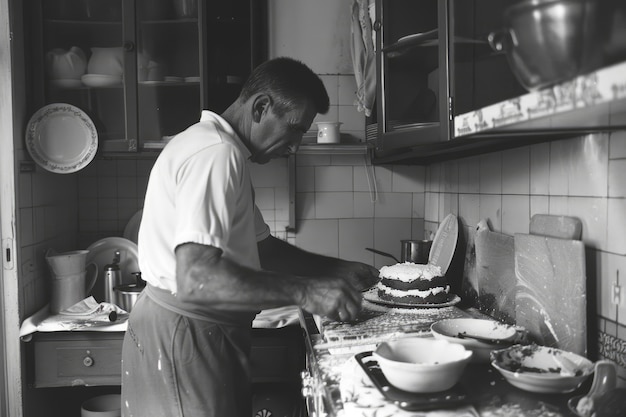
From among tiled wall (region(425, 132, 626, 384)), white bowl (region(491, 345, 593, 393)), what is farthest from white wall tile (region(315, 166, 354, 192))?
white bowl (region(491, 345, 593, 393))

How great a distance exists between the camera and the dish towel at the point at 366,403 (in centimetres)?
106

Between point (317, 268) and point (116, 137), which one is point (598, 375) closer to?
point (317, 268)

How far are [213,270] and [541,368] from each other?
2.40 ft

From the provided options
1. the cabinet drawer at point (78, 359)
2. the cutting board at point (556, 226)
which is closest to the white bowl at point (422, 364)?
the cutting board at point (556, 226)

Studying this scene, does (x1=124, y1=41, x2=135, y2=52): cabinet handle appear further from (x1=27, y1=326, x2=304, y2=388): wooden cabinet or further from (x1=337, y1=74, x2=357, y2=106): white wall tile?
(x1=27, y1=326, x2=304, y2=388): wooden cabinet

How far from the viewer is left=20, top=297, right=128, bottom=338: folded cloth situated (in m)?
2.18

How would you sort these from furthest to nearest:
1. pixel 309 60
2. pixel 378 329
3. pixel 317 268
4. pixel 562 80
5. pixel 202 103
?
pixel 309 60 < pixel 202 103 < pixel 317 268 < pixel 378 329 < pixel 562 80

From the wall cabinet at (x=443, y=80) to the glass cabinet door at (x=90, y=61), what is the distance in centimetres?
109

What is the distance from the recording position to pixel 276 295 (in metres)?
1.32

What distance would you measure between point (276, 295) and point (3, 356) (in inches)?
56.1

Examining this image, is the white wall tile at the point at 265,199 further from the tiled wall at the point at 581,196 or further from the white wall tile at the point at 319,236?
the tiled wall at the point at 581,196

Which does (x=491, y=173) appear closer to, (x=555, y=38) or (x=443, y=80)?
(x=443, y=80)

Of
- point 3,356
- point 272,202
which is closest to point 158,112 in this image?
point 272,202

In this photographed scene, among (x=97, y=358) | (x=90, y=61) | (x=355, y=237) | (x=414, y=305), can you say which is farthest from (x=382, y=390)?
(x=90, y=61)
